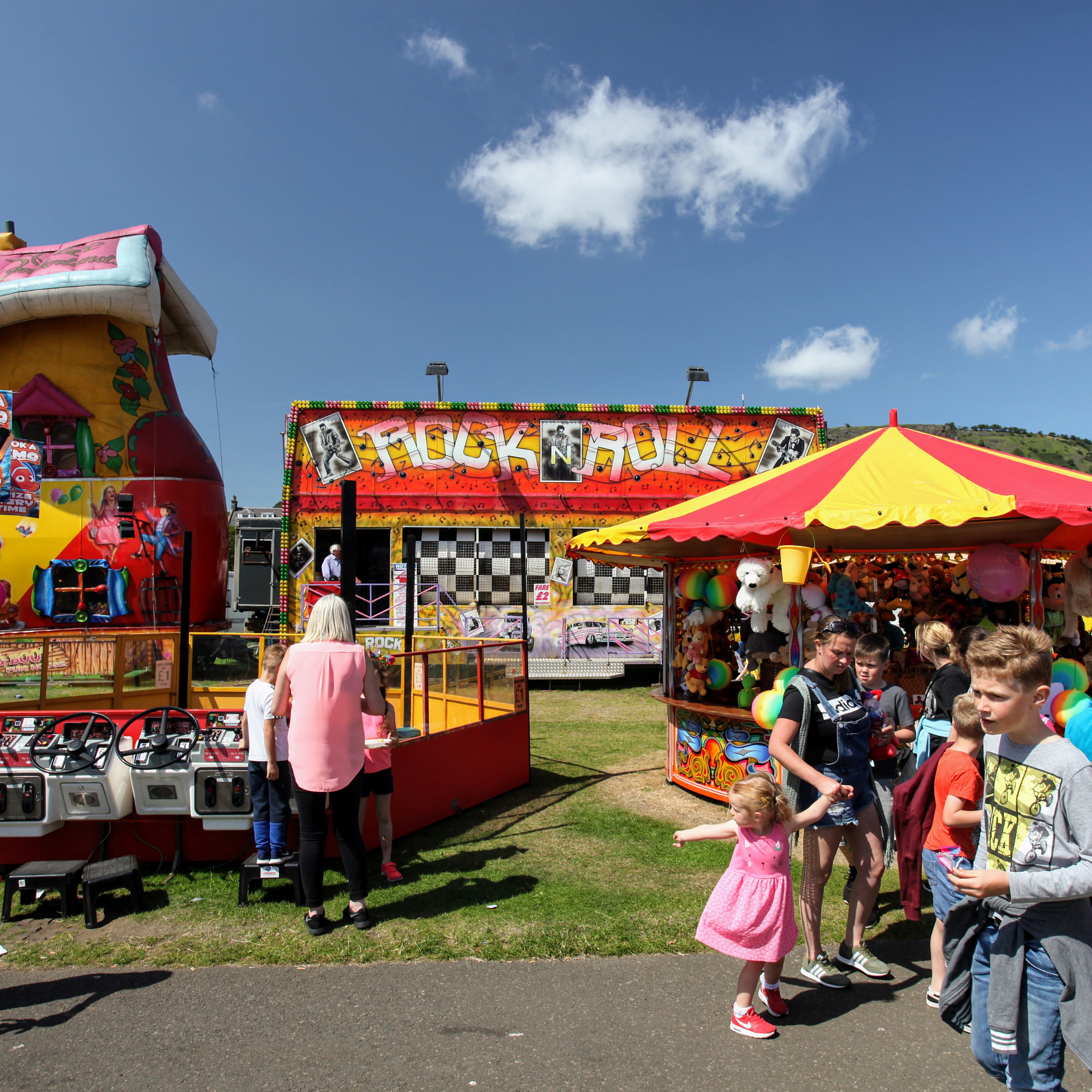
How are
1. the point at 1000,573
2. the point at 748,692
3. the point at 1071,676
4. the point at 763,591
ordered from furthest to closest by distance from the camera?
the point at 748,692 < the point at 763,591 < the point at 1000,573 < the point at 1071,676

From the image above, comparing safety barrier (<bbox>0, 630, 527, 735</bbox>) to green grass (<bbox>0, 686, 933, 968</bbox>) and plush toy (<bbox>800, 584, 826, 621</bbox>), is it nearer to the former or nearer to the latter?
green grass (<bbox>0, 686, 933, 968</bbox>)

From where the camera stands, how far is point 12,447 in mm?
9445

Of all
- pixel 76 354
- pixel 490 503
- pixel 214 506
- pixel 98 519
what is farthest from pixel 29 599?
pixel 490 503

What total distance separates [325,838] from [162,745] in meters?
1.49

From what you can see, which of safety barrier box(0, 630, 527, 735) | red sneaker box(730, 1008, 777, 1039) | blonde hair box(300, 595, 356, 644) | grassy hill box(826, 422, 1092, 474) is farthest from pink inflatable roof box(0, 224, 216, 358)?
grassy hill box(826, 422, 1092, 474)

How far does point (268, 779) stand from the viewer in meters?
4.82

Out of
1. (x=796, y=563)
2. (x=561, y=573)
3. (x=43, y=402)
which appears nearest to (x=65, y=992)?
(x=796, y=563)

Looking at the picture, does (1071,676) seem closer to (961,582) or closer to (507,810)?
(961,582)

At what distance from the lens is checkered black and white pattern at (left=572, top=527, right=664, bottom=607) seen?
1559 cm

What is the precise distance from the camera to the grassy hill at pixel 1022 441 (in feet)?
276

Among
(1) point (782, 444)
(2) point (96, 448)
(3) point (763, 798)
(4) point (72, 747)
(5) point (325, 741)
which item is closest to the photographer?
(3) point (763, 798)

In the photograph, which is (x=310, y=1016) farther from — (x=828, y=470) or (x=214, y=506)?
(x=214, y=506)

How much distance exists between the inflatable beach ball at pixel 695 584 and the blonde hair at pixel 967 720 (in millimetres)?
4305

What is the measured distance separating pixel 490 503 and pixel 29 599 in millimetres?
8408
